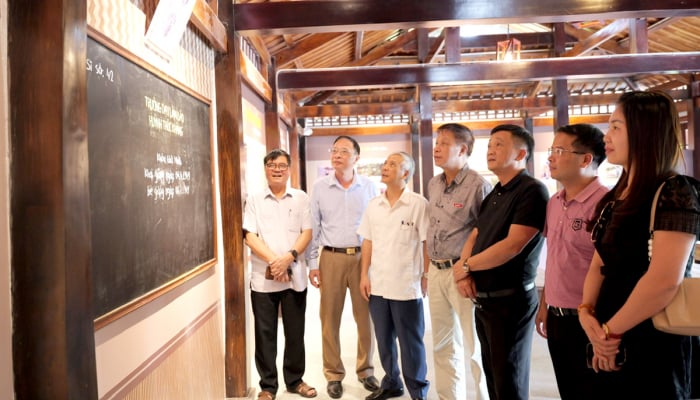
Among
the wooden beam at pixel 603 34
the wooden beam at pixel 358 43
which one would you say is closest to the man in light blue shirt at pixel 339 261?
the wooden beam at pixel 358 43

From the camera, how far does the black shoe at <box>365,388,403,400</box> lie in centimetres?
277

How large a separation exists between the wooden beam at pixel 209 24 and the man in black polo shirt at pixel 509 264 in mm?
1632

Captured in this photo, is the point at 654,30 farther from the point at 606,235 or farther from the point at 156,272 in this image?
the point at 156,272

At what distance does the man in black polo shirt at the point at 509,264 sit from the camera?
6.53 ft

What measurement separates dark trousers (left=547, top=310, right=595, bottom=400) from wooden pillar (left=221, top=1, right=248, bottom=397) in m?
1.88

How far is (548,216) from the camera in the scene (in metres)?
1.94

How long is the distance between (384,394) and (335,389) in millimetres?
327

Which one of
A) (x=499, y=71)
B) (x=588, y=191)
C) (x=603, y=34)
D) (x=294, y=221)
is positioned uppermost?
(x=603, y=34)

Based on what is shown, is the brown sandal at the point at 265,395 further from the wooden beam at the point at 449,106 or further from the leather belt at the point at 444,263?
the wooden beam at the point at 449,106

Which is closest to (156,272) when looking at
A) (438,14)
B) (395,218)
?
(395,218)

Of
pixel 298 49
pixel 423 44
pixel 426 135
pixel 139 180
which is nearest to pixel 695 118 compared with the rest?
pixel 423 44

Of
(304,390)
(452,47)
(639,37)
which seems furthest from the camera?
(452,47)

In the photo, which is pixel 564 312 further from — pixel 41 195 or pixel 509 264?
pixel 41 195

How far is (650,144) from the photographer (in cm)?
130
